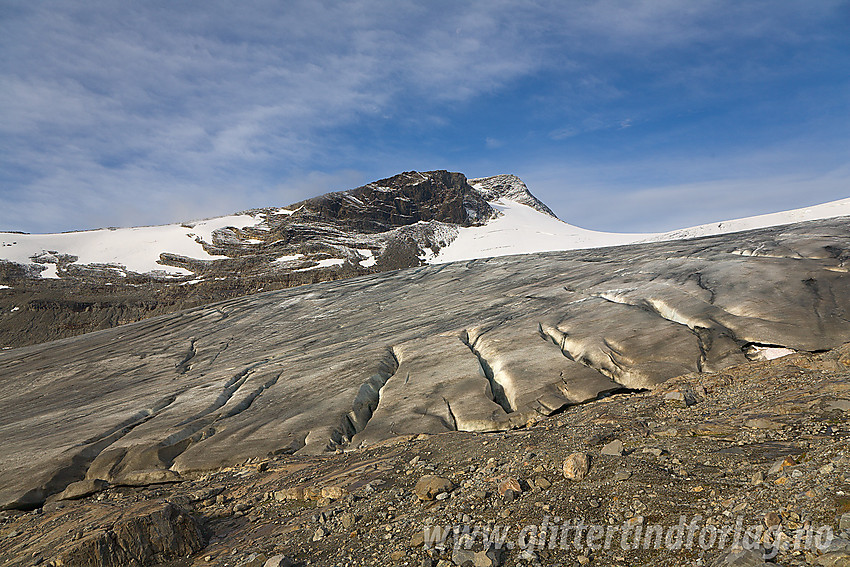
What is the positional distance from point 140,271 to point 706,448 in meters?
73.7

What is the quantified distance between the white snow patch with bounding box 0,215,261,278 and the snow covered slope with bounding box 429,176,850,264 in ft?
124

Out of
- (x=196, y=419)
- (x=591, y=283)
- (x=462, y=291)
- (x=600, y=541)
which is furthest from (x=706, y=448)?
(x=462, y=291)

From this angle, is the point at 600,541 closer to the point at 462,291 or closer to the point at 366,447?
the point at 366,447

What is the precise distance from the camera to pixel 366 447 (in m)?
12.4

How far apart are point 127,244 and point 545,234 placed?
2735 inches

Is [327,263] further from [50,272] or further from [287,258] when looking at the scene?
[50,272]

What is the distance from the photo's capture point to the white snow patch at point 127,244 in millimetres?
68375

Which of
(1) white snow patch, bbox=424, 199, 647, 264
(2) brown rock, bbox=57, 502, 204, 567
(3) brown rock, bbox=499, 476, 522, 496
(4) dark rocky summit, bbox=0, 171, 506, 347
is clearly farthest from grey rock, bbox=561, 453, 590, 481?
(1) white snow patch, bbox=424, 199, 647, 264

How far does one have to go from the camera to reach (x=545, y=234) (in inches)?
3334

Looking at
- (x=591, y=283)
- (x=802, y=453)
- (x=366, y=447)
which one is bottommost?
(x=366, y=447)

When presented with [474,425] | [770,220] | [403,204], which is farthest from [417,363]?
[403,204]

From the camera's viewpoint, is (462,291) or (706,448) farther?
(462,291)

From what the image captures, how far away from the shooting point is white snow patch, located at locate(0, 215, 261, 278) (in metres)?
68.4

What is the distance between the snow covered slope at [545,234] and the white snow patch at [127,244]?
3779 cm
